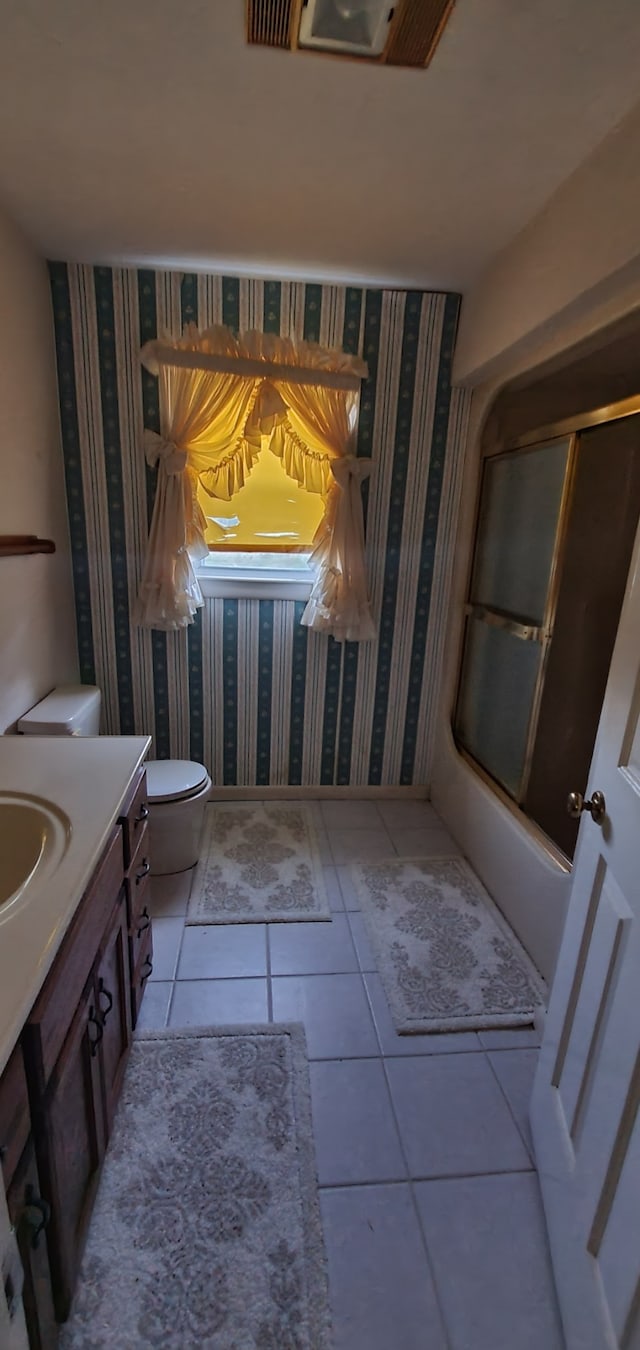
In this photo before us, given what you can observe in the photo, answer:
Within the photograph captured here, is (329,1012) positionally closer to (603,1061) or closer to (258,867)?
(258,867)

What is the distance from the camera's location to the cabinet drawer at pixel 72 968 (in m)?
0.81

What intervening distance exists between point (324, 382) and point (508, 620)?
1.24 meters

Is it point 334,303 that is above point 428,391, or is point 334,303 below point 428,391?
above

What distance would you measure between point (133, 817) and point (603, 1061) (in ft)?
3.62

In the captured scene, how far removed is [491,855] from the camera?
7.43 ft

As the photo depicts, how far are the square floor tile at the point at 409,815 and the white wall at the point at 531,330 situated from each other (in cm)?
7

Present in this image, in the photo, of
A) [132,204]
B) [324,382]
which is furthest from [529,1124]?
[132,204]

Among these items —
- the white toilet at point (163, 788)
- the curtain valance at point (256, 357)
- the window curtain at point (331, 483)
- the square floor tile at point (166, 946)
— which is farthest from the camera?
the window curtain at point (331, 483)

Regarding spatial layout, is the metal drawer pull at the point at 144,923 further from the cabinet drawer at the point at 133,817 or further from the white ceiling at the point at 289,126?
the white ceiling at the point at 289,126

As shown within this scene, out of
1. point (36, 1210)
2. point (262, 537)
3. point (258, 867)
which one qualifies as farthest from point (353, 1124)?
point (262, 537)

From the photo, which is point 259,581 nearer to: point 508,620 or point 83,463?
point 83,463

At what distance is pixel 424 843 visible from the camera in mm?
2605

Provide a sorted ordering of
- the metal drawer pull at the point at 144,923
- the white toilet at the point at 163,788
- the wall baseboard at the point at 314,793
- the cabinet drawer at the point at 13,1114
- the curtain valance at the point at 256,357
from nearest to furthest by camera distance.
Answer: the cabinet drawer at the point at 13,1114 < the metal drawer pull at the point at 144,923 < the white toilet at the point at 163,788 < the curtain valance at the point at 256,357 < the wall baseboard at the point at 314,793

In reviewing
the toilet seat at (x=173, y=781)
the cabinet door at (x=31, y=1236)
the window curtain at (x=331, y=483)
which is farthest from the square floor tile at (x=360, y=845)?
the cabinet door at (x=31, y=1236)
